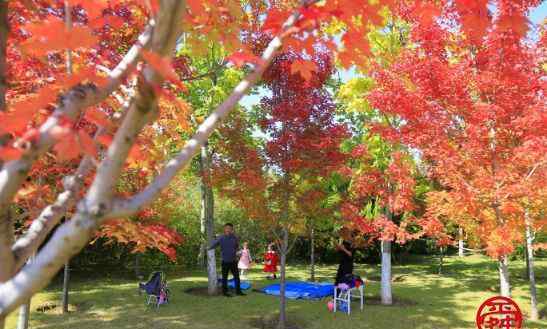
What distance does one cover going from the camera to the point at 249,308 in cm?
1048

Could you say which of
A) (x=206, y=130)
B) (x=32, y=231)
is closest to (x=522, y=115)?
(x=206, y=130)

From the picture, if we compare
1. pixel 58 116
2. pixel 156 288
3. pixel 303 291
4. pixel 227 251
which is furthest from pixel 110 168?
pixel 303 291

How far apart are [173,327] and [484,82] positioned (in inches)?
276

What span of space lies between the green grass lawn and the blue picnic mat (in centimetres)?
49

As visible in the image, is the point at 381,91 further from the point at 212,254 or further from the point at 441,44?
the point at 212,254

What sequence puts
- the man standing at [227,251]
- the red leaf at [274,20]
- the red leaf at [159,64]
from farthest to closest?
the man standing at [227,251], the red leaf at [274,20], the red leaf at [159,64]

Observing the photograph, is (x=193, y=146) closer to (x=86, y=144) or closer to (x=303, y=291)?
(x=86, y=144)

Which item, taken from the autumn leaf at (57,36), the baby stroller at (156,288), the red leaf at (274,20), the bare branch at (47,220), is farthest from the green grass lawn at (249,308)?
the autumn leaf at (57,36)

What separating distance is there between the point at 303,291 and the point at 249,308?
231 cm

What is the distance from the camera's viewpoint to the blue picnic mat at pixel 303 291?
39.2 feet

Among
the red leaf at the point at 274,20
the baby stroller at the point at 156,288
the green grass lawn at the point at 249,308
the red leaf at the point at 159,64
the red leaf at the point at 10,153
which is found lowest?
the green grass lawn at the point at 249,308

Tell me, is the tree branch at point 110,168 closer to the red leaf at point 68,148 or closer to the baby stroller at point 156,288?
the red leaf at point 68,148

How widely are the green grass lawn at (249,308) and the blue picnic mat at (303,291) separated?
49 cm

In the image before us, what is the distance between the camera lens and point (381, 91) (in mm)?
8312
